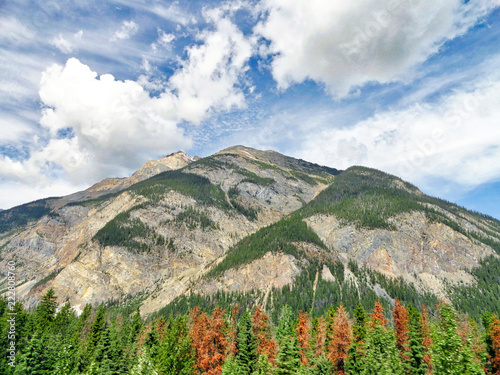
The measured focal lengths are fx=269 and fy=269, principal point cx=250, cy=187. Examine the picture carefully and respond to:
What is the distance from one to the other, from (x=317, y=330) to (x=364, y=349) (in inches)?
955

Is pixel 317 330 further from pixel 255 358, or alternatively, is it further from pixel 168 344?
pixel 168 344

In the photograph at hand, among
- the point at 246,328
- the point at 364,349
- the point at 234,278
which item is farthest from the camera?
the point at 234,278

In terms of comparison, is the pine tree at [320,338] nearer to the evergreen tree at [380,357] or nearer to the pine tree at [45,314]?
the evergreen tree at [380,357]

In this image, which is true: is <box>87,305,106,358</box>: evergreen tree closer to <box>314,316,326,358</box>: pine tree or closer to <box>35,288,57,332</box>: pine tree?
<box>35,288,57,332</box>: pine tree

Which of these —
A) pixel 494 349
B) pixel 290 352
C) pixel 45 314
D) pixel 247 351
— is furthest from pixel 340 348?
pixel 45 314

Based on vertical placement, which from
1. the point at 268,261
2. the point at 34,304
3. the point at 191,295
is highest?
the point at 268,261

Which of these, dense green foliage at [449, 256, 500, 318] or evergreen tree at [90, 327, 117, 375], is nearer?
evergreen tree at [90, 327, 117, 375]

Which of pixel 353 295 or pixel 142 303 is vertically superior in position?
pixel 353 295

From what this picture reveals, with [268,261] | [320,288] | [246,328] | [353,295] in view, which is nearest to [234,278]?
[268,261]

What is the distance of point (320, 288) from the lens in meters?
169

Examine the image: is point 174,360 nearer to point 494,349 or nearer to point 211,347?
point 211,347

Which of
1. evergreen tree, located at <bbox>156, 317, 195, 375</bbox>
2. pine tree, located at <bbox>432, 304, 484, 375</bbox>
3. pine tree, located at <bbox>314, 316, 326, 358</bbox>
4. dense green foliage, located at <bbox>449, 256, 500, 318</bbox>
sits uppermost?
dense green foliage, located at <bbox>449, 256, 500, 318</bbox>

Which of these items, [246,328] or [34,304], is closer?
[246,328]

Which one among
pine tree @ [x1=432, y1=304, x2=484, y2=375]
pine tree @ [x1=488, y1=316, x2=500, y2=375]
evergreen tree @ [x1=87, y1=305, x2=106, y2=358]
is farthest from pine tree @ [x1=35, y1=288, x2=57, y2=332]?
pine tree @ [x1=488, y1=316, x2=500, y2=375]
